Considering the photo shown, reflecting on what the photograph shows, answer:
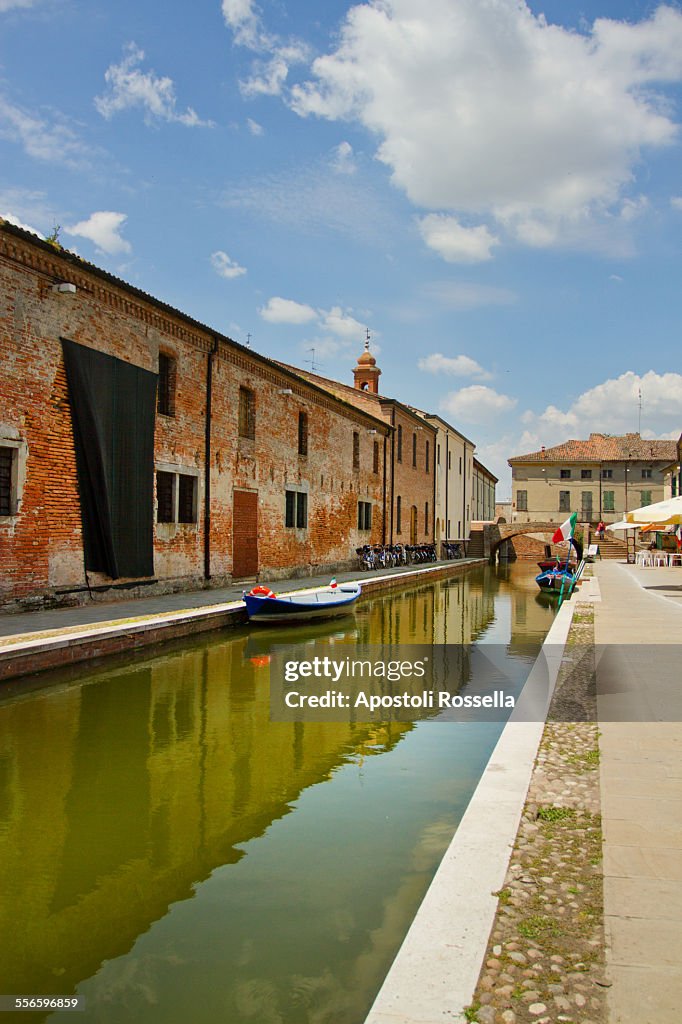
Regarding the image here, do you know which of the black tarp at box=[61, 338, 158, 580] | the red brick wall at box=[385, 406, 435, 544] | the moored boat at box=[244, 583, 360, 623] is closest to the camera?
the moored boat at box=[244, 583, 360, 623]

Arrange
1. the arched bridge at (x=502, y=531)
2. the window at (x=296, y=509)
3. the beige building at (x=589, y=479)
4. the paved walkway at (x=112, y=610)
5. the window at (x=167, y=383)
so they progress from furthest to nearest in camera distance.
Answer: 1. the beige building at (x=589, y=479)
2. the arched bridge at (x=502, y=531)
3. the window at (x=296, y=509)
4. the window at (x=167, y=383)
5. the paved walkway at (x=112, y=610)

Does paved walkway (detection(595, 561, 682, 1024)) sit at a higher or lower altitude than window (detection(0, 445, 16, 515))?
lower

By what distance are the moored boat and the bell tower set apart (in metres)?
25.9

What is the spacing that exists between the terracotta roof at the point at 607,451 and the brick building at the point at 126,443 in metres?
37.9

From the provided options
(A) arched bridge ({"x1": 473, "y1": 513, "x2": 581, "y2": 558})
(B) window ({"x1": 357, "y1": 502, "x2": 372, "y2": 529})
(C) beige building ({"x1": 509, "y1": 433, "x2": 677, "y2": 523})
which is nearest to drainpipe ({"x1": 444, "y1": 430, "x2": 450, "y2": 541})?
(A) arched bridge ({"x1": 473, "y1": 513, "x2": 581, "y2": 558})

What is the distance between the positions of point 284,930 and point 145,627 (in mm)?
7411

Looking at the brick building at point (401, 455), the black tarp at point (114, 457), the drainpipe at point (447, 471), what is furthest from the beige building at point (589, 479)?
the black tarp at point (114, 457)

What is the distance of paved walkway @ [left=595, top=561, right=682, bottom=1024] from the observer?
2.40m

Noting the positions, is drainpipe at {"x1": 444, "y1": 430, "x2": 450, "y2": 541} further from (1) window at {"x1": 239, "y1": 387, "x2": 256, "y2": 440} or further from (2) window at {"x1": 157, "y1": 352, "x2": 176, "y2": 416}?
(2) window at {"x1": 157, "y1": 352, "x2": 176, "y2": 416}

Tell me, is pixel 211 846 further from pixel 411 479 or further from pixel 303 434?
pixel 411 479

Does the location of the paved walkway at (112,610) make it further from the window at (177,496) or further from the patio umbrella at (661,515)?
the patio umbrella at (661,515)

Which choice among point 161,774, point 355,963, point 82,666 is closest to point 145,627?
point 82,666

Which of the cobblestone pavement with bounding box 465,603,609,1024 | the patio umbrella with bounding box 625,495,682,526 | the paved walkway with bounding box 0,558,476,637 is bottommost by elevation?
the cobblestone pavement with bounding box 465,603,609,1024

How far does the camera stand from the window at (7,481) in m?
11.5
